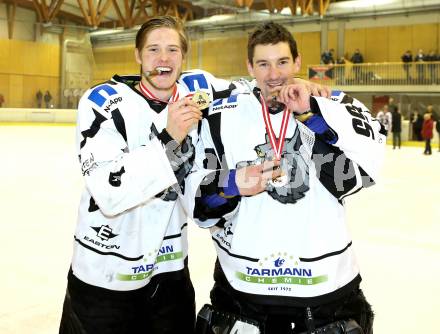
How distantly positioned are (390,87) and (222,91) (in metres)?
19.2

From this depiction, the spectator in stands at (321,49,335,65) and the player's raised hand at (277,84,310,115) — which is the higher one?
the spectator in stands at (321,49,335,65)

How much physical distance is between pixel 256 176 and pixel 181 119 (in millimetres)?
274

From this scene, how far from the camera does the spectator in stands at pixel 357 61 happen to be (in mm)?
20375

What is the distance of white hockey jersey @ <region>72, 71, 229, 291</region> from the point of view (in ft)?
5.27

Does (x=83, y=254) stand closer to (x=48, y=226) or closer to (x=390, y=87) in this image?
(x=48, y=226)

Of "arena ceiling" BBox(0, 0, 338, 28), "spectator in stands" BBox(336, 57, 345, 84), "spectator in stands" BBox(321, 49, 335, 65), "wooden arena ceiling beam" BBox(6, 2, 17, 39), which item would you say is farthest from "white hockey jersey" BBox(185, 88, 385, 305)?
"wooden arena ceiling beam" BBox(6, 2, 17, 39)

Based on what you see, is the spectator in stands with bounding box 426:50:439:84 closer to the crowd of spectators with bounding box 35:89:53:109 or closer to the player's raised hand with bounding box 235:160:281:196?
the crowd of spectators with bounding box 35:89:53:109

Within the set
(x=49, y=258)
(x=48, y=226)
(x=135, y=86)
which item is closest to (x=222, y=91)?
(x=135, y=86)

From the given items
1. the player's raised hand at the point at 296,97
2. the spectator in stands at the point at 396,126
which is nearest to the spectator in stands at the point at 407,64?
the spectator in stands at the point at 396,126

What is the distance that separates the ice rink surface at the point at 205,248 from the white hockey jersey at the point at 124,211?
1.24 meters

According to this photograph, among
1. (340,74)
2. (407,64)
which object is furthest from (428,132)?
(340,74)

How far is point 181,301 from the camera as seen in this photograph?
1.92 m

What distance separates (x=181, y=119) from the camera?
144cm

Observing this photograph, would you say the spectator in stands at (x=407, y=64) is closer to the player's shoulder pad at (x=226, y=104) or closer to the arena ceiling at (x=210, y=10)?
the arena ceiling at (x=210, y=10)
